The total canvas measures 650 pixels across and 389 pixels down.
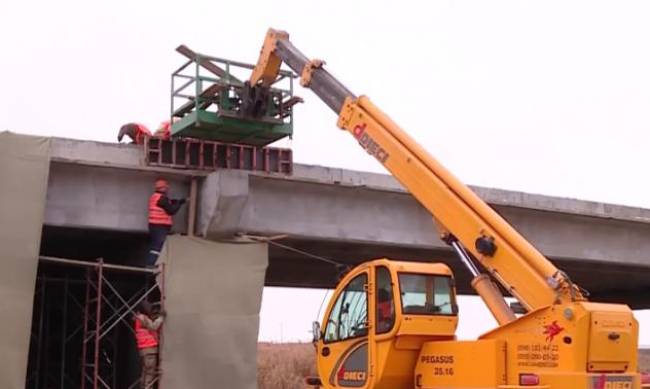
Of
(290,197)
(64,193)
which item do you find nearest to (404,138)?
(290,197)

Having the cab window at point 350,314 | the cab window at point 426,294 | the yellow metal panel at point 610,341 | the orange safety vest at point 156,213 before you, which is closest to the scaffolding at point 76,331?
the orange safety vest at point 156,213

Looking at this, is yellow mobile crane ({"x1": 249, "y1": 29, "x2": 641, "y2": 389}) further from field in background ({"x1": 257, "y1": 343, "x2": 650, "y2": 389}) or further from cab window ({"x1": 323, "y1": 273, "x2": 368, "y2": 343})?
field in background ({"x1": 257, "y1": 343, "x2": 650, "y2": 389})

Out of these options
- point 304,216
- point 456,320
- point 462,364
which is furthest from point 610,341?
point 304,216

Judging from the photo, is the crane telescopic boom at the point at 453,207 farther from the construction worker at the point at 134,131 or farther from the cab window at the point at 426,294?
the construction worker at the point at 134,131

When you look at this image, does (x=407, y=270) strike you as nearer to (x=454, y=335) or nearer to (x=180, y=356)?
(x=454, y=335)

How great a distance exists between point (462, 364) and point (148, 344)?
6873mm

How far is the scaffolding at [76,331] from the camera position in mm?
18062

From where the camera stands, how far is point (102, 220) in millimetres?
15961

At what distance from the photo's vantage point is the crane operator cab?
11.0m

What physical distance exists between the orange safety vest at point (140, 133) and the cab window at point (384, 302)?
8158 millimetres

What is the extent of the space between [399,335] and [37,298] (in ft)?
34.0

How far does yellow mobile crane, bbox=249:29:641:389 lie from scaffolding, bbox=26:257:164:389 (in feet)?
22.4

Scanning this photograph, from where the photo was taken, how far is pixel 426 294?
36.8 ft

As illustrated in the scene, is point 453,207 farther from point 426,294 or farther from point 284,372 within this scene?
point 284,372
